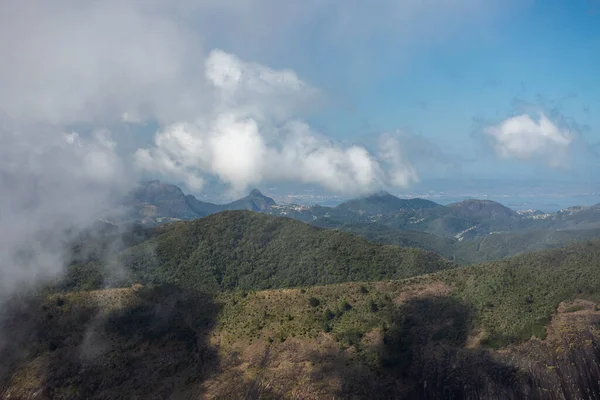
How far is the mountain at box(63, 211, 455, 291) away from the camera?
164m

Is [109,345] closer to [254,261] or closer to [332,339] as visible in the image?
[332,339]

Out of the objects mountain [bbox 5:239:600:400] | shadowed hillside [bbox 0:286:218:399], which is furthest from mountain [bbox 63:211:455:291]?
mountain [bbox 5:239:600:400]

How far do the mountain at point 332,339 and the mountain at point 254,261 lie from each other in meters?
52.0

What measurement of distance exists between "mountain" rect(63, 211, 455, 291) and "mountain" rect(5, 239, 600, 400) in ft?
171

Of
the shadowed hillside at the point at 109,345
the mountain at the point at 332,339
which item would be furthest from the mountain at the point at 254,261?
the mountain at the point at 332,339

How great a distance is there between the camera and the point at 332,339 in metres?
85.0

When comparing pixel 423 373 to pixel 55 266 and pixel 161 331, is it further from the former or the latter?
pixel 55 266

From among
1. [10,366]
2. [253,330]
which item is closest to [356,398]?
[253,330]

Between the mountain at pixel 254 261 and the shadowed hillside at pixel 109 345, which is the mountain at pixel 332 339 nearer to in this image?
the shadowed hillside at pixel 109 345

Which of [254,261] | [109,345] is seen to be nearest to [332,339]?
[109,345]

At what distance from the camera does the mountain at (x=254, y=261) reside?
537ft

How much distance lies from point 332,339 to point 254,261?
99.4 meters

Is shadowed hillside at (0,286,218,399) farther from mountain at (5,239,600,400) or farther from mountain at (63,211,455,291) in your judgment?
mountain at (63,211,455,291)

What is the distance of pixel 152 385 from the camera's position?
8262cm
